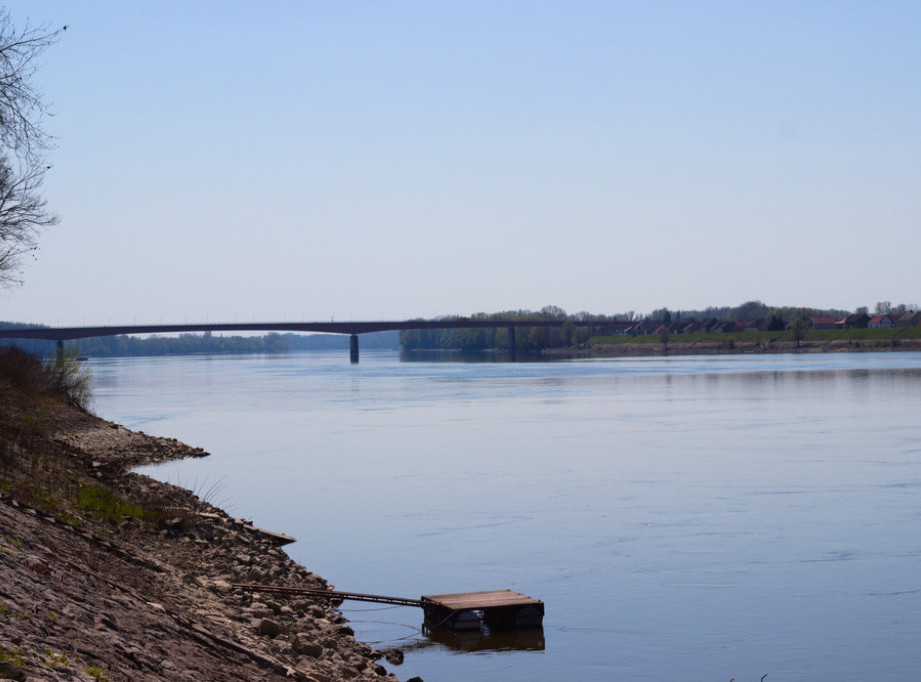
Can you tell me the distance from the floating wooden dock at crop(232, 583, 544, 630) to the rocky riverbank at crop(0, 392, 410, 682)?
34 centimetres

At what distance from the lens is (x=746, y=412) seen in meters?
58.9

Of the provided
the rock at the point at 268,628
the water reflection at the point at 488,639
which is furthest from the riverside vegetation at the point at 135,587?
the water reflection at the point at 488,639

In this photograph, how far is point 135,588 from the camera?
1360cm

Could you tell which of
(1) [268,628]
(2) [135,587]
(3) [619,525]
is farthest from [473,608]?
(3) [619,525]

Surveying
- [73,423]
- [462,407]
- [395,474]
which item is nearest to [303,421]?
[462,407]

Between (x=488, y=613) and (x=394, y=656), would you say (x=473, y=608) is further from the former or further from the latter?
(x=394, y=656)

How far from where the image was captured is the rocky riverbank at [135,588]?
989 cm

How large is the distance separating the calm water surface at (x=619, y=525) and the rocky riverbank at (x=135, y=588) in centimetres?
176

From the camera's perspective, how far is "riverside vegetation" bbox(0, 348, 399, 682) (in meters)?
9.89

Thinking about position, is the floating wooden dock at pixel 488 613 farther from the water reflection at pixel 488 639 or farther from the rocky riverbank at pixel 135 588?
the rocky riverbank at pixel 135 588

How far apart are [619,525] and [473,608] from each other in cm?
920

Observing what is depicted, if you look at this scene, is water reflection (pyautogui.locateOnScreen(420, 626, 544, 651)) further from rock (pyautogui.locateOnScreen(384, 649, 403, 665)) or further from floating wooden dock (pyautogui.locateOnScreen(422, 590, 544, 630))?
rock (pyautogui.locateOnScreen(384, 649, 403, 665))

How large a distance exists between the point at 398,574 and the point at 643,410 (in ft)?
142

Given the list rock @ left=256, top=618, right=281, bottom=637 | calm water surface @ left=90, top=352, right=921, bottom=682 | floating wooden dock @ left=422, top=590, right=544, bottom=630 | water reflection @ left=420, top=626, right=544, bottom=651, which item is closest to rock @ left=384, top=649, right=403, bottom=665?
calm water surface @ left=90, top=352, right=921, bottom=682
